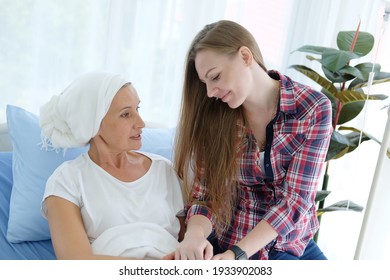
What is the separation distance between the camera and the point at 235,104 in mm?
1642

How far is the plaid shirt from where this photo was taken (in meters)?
1.67

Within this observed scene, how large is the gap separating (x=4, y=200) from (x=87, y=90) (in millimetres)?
586

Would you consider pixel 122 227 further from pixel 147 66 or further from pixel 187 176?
pixel 147 66

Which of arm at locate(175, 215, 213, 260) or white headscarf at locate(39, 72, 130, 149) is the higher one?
white headscarf at locate(39, 72, 130, 149)

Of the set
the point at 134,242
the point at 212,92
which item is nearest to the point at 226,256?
the point at 134,242

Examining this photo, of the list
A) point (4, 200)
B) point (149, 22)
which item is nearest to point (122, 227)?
point (4, 200)

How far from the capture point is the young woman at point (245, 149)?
1.63 meters

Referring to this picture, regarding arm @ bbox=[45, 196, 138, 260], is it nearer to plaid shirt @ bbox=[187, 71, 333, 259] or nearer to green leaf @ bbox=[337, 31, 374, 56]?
plaid shirt @ bbox=[187, 71, 333, 259]

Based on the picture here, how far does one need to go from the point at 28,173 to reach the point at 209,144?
2.10ft

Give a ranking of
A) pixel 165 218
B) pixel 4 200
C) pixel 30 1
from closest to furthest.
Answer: pixel 165 218, pixel 4 200, pixel 30 1

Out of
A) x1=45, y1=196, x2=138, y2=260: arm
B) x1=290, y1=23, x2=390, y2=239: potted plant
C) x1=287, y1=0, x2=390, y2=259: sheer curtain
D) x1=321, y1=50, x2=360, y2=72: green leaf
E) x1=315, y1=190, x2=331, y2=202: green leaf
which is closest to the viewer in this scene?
x1=45, y1=196, x2=138, y2=260: arm

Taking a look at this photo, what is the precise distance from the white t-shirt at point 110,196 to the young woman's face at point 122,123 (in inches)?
4.0

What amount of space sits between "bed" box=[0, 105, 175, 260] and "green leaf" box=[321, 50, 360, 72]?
98 cm

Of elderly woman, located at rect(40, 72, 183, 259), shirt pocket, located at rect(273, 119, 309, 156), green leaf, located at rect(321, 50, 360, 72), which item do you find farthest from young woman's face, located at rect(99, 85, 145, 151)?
green leaf, located at rect(321, 50, 360, 72)
